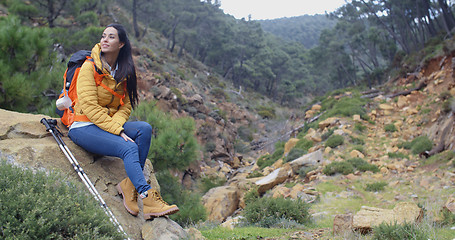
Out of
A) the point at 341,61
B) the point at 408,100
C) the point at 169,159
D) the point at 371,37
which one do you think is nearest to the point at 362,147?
the point at 408,100

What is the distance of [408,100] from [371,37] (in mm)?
14878

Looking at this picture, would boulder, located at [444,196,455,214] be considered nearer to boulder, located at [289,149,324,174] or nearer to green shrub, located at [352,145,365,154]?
boulder, located at [289,149,324,174]

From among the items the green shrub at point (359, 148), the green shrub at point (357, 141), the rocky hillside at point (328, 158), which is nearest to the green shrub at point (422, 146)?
the rocky hillside at point (328, 158)

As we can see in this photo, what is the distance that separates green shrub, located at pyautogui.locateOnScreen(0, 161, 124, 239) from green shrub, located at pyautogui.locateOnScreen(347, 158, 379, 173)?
7940mm

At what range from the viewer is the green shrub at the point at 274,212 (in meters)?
4.75

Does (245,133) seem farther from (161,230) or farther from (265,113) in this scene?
(161,230)

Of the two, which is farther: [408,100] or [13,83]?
[408,100]

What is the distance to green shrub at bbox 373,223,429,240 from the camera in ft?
9.29

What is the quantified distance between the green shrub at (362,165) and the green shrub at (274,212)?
4.31 metres

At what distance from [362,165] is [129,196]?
771 centimetres

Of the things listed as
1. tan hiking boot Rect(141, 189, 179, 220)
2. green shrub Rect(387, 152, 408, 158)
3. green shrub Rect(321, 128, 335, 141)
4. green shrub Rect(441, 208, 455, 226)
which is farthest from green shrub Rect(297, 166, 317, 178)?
tan hiking boot Rect(141, 189, 179, 220)

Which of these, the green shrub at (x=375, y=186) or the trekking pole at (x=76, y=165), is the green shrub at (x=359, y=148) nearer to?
the green shrub at (x=375, y=186)

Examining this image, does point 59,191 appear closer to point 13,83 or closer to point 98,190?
point 98,190

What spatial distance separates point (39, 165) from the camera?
8.46ft
